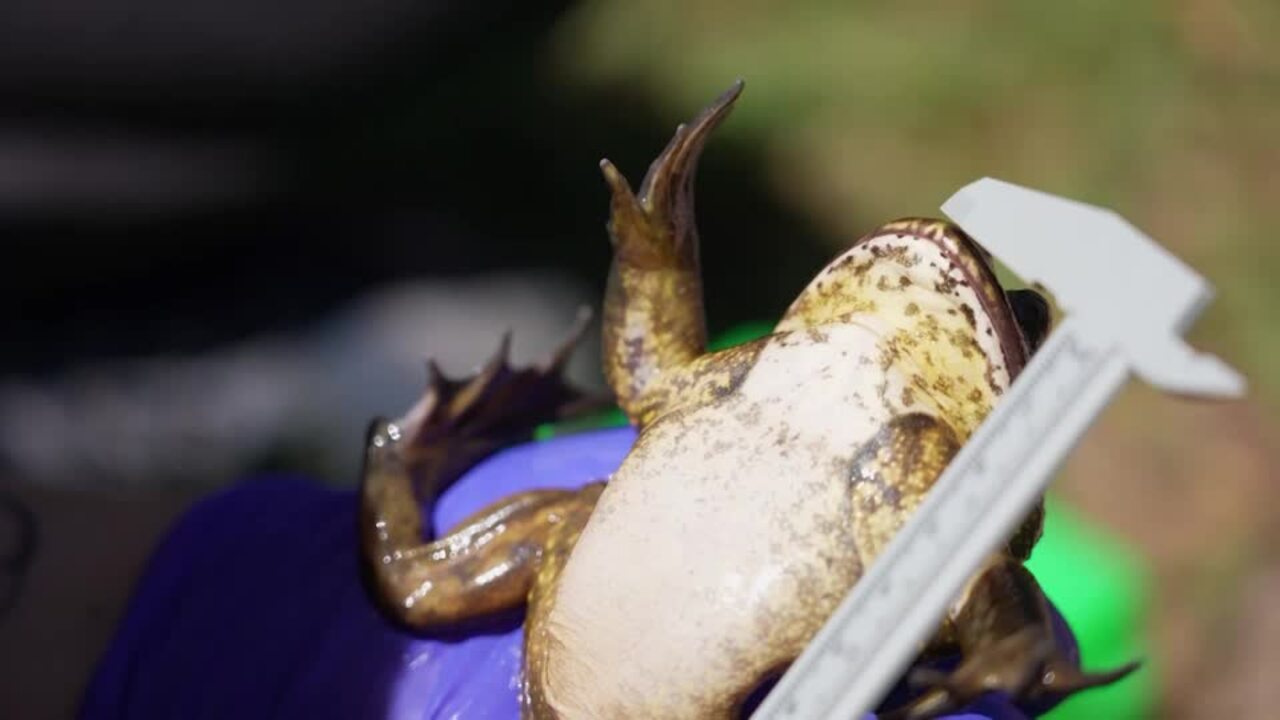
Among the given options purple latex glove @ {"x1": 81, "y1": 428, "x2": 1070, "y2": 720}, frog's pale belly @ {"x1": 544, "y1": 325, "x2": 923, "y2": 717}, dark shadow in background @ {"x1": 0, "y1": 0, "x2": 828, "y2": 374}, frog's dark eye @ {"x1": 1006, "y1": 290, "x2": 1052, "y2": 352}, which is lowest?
purple latex glove @ {"x1": 81, "y1": 428, "x2": 1070, "y2": 720}

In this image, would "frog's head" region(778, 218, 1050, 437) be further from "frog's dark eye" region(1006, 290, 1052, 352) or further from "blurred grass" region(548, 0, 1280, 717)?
"blurred grass" region(548, 0, 1280, 717)

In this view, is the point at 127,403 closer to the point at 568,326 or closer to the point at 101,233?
Answer: the point at 101,233

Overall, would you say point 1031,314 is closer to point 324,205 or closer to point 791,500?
point 791,500

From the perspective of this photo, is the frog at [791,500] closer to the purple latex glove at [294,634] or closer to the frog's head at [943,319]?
the frog's head at [943,319]

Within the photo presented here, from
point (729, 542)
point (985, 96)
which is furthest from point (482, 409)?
point (985, 96)

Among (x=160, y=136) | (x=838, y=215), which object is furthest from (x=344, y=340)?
(x=838, y=215)

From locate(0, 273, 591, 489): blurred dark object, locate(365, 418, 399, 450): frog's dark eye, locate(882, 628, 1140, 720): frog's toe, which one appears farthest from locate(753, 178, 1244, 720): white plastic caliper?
locate(0, 273, 591, 489): blurred dark object

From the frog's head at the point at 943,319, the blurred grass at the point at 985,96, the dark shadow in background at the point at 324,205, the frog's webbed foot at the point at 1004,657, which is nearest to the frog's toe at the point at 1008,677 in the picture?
the frog's webbed foot at the point at 1004,657
